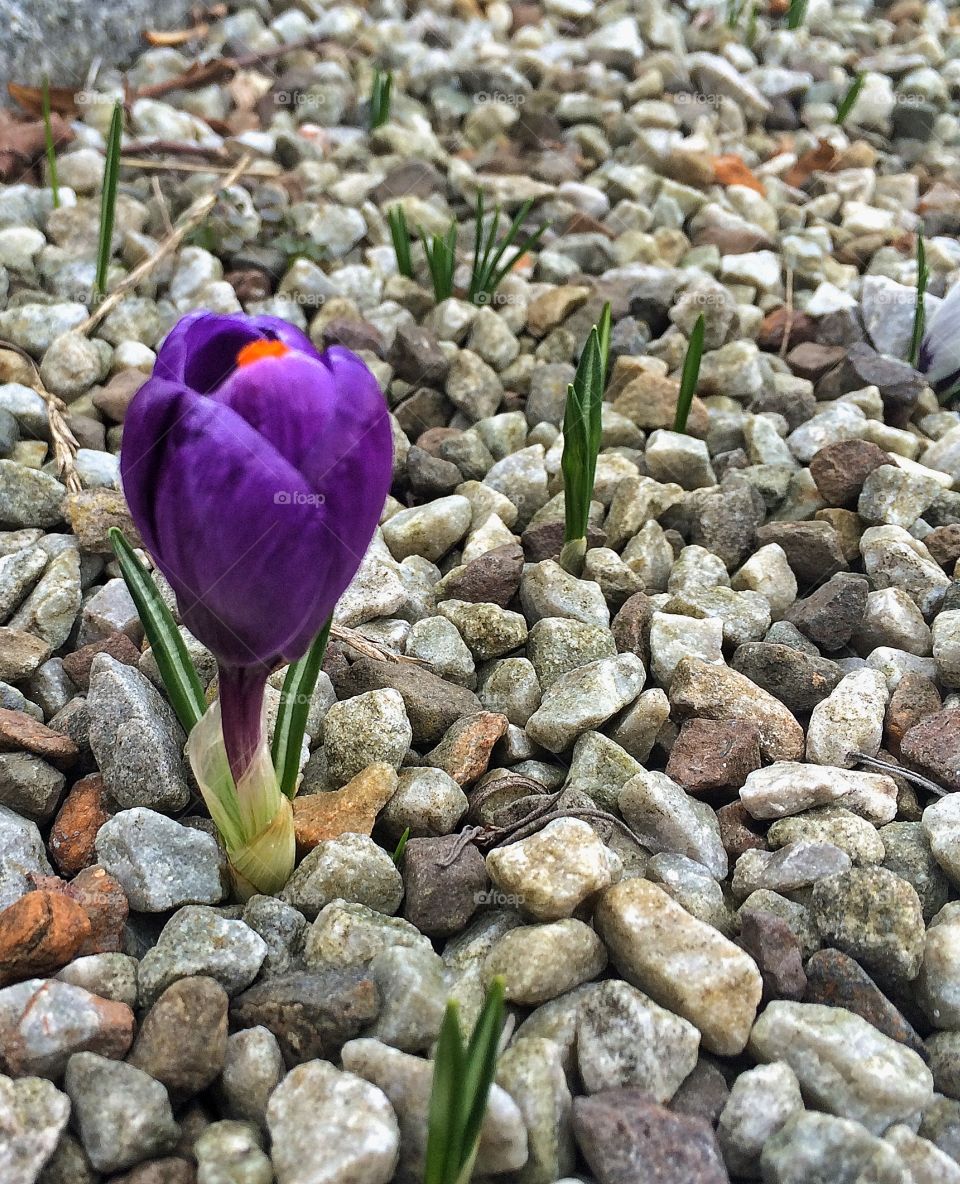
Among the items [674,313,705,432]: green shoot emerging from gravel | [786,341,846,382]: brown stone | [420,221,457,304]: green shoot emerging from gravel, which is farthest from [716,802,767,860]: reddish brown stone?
[420,221,457,304]: green shoot emerging from gravel

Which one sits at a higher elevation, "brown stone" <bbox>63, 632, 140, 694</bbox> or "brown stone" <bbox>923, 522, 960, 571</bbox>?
"brown stone" <bbox>923, 522, 960, 571</bbox>

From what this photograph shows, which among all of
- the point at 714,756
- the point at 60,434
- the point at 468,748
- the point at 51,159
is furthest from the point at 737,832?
the point at 51,159

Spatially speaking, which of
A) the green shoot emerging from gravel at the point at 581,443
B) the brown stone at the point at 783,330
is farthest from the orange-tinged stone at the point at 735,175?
the green shoot emerging from gravel at the point at 581,443

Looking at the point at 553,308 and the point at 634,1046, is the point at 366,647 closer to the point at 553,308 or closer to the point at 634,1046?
the point at 634,1046

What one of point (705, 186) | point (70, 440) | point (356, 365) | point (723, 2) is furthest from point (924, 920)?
point (723, 2)

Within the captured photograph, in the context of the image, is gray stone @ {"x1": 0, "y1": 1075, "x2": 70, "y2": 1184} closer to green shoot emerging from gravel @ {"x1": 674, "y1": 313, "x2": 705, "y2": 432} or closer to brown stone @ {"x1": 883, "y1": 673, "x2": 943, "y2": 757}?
brown stone @ {"x1": 883, "y1": 673, "x2": 943, "y2": 757}
